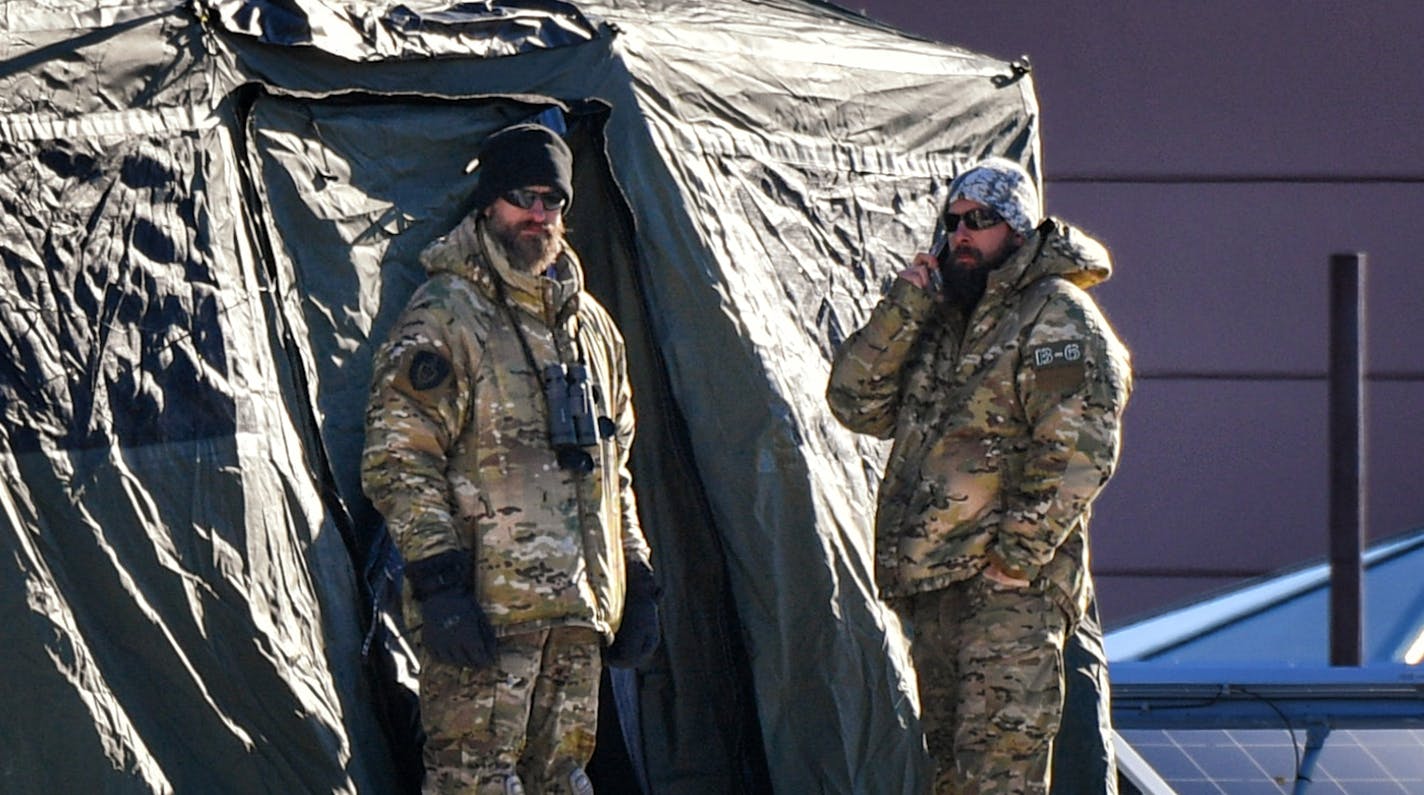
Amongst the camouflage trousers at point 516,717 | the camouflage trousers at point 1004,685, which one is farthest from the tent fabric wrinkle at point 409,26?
the camouflage trousers at point 1004,685

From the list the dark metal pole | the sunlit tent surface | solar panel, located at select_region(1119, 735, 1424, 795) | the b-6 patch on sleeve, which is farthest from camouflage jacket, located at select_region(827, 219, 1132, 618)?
the dark metal pole

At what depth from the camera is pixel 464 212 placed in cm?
522

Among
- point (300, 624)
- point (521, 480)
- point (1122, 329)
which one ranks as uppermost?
point (1122, 329)

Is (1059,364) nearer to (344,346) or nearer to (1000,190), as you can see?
(1000,190)

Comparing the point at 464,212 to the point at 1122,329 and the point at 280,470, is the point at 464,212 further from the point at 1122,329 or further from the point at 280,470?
the point at 1122,329

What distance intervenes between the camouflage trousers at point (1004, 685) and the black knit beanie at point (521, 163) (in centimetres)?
130

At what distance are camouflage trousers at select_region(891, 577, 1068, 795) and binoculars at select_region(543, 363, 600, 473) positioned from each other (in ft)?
3.06

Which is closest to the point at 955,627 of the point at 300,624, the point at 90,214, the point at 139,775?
the point at 300,624

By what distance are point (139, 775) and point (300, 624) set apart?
18.8 inches

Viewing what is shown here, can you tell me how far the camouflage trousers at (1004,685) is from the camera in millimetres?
4770

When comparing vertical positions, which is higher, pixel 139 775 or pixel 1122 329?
pixel 1122 329

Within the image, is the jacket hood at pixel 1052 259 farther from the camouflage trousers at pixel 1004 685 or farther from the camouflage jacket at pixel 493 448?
the camouflage jacket at pixel 493 448

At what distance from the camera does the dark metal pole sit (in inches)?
301

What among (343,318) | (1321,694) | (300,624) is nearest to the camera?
(300,624)
